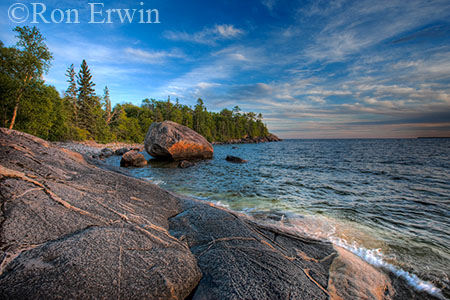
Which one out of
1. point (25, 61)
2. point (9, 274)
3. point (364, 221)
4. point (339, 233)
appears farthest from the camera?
point (25, 61)

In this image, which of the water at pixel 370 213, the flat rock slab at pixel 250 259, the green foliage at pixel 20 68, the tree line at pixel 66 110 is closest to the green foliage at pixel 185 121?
the tree line at pixel 66 110

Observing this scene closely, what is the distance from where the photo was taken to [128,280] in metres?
1.98

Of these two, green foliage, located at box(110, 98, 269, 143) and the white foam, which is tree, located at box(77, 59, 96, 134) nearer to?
green foliage, located at box(110, 98, 269, 143)

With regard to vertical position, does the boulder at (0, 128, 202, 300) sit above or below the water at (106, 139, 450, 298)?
above

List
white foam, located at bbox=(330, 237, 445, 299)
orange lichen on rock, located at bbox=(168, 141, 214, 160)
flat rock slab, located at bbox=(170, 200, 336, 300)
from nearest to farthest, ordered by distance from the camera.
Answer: flat rock slab, located at bbox=(170, 200, 336, 300)
white foam, located at bbox=(330, 237, 445, 299)
orange lichen on rock, located at bbox=(168, 141, 214, 160)

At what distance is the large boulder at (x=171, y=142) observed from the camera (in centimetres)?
1806

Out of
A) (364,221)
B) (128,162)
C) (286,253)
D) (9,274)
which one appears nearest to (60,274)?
(9,274)

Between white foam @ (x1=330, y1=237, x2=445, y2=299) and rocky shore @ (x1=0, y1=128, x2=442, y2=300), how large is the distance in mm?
188

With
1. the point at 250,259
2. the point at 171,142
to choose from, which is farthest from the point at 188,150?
the point at 250,259

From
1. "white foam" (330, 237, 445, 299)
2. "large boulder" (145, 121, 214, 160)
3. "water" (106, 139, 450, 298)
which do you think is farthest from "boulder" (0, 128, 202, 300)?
"large boulder" (145, 121, 214, 160)

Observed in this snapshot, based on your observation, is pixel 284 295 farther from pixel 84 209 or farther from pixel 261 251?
pixel 84 209

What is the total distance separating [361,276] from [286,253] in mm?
1246

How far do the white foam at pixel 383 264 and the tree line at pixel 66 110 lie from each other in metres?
28.2

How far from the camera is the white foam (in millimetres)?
2881
